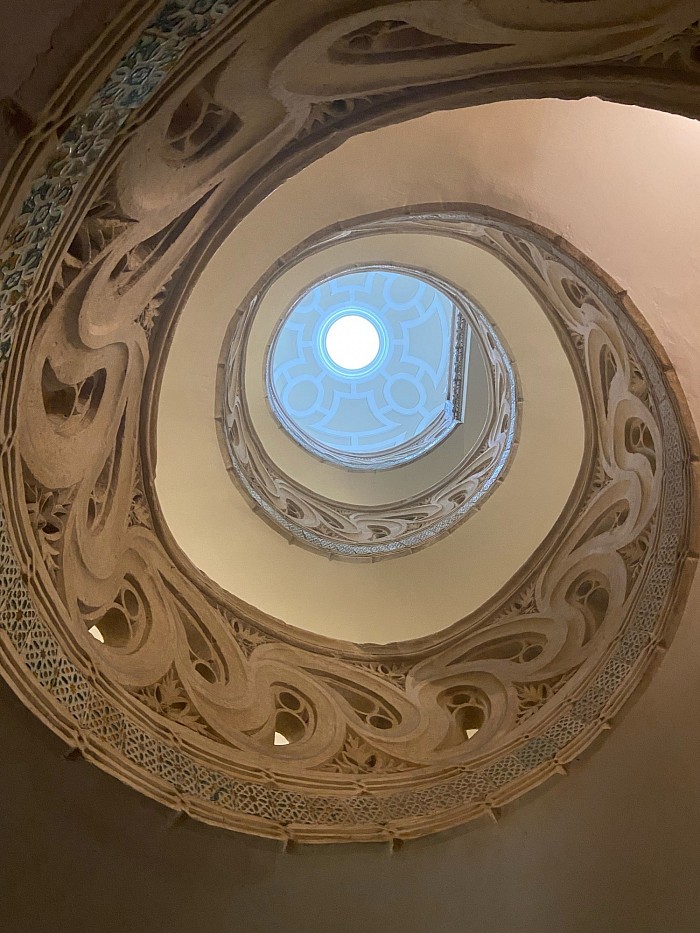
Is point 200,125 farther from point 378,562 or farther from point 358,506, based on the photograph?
point 358,506

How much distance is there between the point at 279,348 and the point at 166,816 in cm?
841

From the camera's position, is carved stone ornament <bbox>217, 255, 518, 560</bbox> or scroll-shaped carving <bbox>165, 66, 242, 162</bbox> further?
carved stone ornament <bbox>217, 255, 518, 560</bbox>

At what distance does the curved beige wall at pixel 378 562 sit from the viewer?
586 centimetres

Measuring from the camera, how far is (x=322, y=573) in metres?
6.70

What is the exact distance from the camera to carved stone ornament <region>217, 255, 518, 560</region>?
655 cm

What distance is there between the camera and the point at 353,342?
12.3 metres

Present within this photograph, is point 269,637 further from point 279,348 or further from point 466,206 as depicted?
point 279,348

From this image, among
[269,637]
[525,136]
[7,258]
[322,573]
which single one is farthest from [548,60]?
[322,573]

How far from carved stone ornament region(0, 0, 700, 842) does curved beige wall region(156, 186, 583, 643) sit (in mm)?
610

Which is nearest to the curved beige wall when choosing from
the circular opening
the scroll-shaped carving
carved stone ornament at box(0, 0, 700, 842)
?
carved stone ornament at box(0, 0, 700, 842)

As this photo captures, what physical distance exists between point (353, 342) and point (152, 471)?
8058 millimetres

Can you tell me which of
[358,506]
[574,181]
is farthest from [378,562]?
[574,181]

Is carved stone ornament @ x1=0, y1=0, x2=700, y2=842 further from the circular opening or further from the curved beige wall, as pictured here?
the circular opening

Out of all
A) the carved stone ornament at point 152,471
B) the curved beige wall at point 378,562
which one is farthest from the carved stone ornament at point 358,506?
the carved stone ornament at point 152,471
